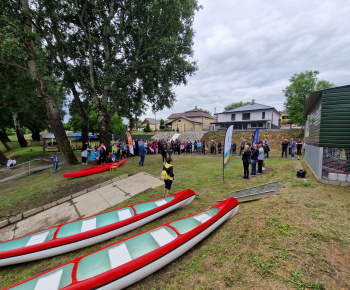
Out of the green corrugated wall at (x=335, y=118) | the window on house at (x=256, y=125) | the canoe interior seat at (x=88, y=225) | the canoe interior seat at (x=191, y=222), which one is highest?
the window on house at (x=256, y=125)

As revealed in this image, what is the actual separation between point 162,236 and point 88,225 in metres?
2.51

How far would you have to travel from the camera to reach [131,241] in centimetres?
399

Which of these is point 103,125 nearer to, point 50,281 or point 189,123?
point 50,281

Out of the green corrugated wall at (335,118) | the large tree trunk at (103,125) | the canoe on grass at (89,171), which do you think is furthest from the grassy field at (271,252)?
the large tree trunk at (103,125)

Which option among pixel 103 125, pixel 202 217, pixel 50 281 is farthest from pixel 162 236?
pixel 103 125

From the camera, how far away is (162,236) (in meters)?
4.10

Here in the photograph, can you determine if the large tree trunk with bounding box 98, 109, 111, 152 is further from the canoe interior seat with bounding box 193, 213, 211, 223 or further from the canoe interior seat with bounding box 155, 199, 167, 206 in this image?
the canoe interior seat with bounding box 193, 213, 211, 223

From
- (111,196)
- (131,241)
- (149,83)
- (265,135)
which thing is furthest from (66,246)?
(265,135)

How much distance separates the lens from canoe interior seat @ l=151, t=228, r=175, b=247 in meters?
3.91

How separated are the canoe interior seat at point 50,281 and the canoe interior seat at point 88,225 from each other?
1.50 metres

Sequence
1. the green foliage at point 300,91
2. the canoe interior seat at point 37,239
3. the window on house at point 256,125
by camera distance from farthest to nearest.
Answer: the window on house at point 256,125, the green foliage at point 300,91, the canoe interior seat at point 37,239

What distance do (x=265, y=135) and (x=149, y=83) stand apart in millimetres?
18787

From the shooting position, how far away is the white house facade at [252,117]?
33125 mm

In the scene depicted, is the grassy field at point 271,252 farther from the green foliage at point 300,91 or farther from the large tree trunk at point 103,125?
the green foliage at point 300,91
